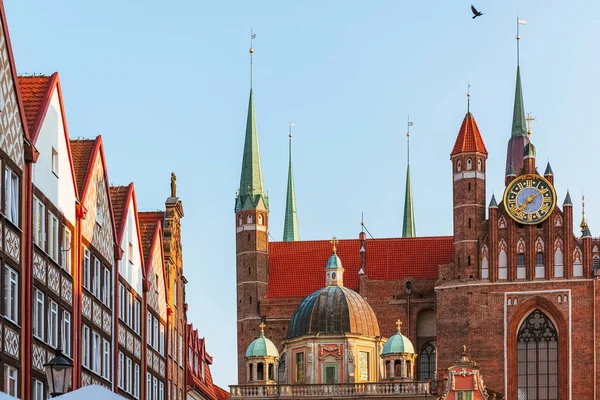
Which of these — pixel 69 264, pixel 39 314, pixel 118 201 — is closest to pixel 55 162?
pixel 69 264

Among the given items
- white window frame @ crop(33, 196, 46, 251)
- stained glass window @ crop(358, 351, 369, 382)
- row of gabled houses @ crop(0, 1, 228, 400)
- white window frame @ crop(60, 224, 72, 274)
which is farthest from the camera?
stained glass window @ crop(358, 351, 369, 382)

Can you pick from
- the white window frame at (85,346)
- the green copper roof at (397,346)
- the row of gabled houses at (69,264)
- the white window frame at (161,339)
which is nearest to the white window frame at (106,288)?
the row of gabled houses at (69,264)

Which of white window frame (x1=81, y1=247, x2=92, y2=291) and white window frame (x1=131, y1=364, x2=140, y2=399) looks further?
white window frame (x1=131, y1=364, x2=140, y2=399)

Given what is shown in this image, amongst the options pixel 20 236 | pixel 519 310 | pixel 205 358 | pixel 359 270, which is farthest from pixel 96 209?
pixel 359 270

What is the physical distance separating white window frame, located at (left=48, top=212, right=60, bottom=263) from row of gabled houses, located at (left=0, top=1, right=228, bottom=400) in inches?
1.6

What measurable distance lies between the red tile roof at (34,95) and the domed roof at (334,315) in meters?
54.8

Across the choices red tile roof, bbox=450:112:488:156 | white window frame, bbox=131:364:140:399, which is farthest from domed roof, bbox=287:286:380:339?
white window frame, bbox=131:364:140:399

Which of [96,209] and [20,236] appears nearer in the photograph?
[20,236]

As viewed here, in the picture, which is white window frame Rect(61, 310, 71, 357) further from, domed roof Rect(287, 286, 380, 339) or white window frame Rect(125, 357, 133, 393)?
domed roof Rect(287, 286, 380, 339)

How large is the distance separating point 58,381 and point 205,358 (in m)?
60.2

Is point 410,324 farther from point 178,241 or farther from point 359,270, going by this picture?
point 178,241

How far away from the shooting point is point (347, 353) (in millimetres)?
97375

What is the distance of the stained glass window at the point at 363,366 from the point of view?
96.5m

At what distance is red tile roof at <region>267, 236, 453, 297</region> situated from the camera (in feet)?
358
